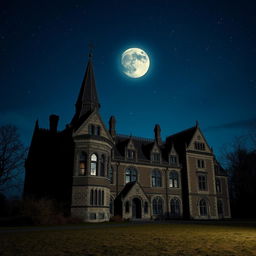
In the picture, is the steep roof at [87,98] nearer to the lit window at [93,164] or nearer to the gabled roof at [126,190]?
the lit window at [93,164]

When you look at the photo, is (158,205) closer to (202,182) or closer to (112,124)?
(202,182)

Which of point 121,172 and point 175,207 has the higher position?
point 121,172

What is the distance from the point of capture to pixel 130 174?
129ft

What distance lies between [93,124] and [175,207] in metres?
20.4

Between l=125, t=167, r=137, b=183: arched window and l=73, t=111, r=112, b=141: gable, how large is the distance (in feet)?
25.2

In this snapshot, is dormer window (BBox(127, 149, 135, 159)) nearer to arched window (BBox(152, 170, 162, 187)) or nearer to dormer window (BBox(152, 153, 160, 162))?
dormer window (BBox(152, 153, 160, 162))

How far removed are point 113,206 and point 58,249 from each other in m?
26.3

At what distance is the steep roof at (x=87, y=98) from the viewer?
1465 inches

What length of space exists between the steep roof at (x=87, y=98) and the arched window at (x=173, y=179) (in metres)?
17.0

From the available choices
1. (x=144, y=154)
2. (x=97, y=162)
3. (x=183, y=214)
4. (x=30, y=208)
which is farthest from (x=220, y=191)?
(x=30, y=208)

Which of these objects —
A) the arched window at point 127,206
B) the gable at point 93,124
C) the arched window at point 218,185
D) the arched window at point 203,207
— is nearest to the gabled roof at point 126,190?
the arched window at point 127,206

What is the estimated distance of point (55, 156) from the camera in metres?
37.8

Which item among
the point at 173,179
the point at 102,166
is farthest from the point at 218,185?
the point at 102,166

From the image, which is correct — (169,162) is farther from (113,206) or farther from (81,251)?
(81,251)
